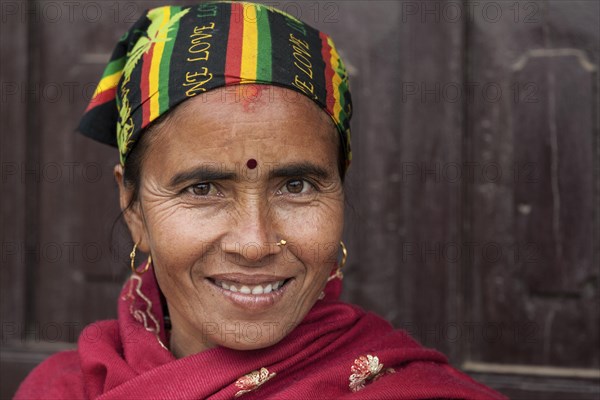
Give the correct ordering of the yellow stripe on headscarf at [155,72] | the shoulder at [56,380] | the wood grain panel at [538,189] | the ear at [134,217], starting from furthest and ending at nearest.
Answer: the wood grain panel at [538,189], the shoulder at [56,380], the ear at [134,217], the yellow stripe on headscarf at [155,72]

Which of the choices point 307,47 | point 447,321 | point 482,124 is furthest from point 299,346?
point 482,124

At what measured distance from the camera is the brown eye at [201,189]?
183 cm

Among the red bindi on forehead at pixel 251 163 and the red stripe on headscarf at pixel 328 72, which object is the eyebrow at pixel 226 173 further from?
the red stripe on headscarf at pixel 328 72

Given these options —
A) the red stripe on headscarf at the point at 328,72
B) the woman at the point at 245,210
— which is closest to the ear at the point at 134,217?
the woman at the point at 245,210

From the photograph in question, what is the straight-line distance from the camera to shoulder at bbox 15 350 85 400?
7.08ft

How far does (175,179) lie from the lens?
1.82 metres

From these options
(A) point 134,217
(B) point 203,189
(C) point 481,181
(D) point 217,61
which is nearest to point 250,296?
(B) point 203,189

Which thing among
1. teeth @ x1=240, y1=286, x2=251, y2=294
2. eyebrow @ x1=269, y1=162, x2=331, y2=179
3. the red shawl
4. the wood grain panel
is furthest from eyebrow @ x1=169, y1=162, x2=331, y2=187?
the wood grain panel

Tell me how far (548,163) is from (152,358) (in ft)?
4.97

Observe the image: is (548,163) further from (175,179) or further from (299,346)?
(175,179)

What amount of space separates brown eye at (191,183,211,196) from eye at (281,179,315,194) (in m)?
0.17

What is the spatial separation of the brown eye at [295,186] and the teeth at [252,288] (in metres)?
0.22

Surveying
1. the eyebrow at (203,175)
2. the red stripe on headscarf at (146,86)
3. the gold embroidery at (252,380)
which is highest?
the red stripe on headscarf at (146,86)

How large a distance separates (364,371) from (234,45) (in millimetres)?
830
